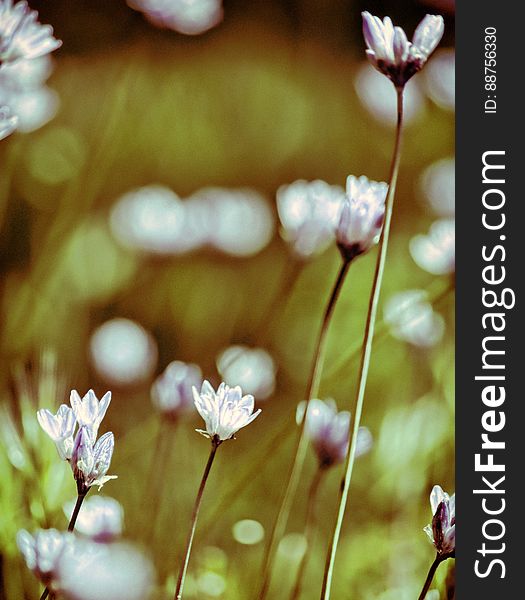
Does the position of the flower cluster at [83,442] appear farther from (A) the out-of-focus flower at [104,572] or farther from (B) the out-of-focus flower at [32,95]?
(B) the out-of-focus flower at [32,95]

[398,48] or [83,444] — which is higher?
[398,48]

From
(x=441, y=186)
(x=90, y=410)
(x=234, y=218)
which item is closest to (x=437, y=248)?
(x=441, y=186)

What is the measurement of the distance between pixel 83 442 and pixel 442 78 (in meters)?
0.35

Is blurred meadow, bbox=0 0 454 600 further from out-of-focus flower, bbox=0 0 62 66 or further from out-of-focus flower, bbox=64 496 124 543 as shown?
out-of-focus flower, bbox=0 0 62 66

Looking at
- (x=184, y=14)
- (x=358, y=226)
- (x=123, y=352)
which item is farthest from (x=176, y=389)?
(x=184, y=14)

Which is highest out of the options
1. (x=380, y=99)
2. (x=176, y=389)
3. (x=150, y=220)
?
(x=380, y=99)

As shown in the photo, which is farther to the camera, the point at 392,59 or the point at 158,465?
the point at 158,465

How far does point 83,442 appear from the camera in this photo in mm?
291

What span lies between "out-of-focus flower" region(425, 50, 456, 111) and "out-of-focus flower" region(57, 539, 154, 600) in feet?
1.21

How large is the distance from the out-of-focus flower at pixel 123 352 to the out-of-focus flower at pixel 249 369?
0.05 meters

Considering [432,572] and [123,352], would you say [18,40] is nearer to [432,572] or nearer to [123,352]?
[123,352]

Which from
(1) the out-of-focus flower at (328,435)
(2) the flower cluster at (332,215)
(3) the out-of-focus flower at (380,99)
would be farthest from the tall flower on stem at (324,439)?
(3) the out-of-focus flower at (380,99)

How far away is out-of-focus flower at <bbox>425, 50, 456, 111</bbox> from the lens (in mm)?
449

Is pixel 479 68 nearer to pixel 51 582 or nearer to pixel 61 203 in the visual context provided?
pixel 61 203
